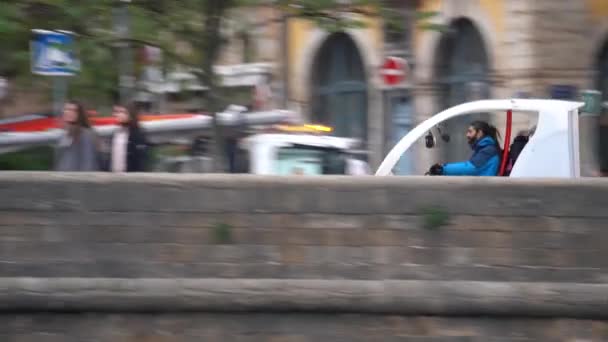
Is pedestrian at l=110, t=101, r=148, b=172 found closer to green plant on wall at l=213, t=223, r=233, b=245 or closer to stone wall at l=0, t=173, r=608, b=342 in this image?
stone wall at l=0, t=173, r=608, b=342

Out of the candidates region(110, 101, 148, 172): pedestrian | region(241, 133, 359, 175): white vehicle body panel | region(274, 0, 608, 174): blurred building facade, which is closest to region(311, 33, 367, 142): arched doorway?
region(274, 0, 608, 174): blurred building facade

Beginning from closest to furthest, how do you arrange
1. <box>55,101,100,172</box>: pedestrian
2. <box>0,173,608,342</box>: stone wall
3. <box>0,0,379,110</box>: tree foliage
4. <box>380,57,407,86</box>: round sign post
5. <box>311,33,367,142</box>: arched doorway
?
<box>0,173,608,342</box>: stone wall, <box>0,0,379,110</box>: tree foliage, <box>55,101,100,172</box>: pedestrian, <box>380,57,407,86</box>: round sign post, <box>311,33,367,142</box>: arched doorway

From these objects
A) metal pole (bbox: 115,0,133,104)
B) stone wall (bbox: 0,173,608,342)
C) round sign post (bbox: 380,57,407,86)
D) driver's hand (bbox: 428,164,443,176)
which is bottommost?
stone wall (bbox: 0,173,608,342)

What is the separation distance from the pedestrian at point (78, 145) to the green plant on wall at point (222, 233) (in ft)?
13.7

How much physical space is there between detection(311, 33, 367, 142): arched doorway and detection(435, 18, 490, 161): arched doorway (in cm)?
240

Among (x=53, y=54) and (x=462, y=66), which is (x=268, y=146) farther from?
(x=462, y=66)

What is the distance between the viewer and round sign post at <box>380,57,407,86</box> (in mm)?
22641

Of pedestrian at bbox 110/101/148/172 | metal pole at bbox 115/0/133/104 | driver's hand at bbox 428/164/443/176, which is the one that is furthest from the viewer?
pedestrian at bbox 110/101/148/172

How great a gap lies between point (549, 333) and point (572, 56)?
12211 mm

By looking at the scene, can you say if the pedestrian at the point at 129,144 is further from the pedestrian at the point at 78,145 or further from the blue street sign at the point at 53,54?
the blue street sign at the point at 53,54

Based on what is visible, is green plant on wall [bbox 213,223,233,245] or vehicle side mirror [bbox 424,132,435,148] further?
vehicle side mirror [bbox 424,132,435,148]

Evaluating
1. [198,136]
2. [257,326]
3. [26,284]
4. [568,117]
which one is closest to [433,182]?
[257,326]

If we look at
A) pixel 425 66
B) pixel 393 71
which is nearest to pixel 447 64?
pixel 425 66

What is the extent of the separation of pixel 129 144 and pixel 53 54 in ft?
3.82
